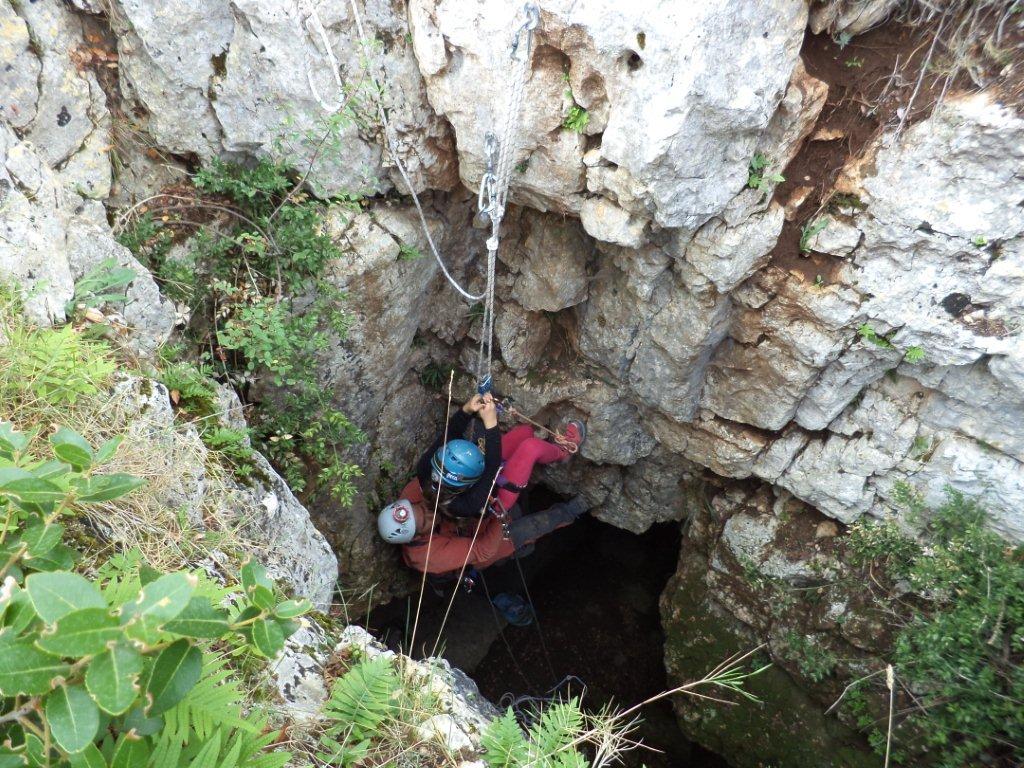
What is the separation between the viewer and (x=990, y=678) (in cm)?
408

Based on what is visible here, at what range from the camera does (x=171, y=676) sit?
1.19 meters

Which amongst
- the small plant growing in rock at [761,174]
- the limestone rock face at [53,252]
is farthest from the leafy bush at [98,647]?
the small plant growing in rock at [761,174]

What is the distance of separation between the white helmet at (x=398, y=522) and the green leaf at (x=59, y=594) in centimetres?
545

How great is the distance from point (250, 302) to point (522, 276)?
2.66 m

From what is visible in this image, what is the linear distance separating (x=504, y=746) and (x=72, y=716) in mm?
1840

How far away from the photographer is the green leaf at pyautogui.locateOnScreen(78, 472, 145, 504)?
149cm

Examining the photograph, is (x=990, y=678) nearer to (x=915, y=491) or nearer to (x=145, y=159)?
(x=915, y=491)

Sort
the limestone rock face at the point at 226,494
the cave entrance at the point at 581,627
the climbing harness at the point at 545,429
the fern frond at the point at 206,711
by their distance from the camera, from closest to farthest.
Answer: the fern frond at the point at 206,711 → the limestone rock face at the point at 226,494 → the climbing harness at the point at 545,429 → the cave entrance at the point at 581,627

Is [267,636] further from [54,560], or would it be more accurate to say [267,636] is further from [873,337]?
[873,337]

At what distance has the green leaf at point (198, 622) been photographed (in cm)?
112

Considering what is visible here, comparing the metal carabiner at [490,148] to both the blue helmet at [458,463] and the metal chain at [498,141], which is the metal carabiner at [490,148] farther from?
the blue helmet at [458,463]

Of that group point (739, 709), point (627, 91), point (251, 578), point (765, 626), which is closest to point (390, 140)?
point (627, 91)

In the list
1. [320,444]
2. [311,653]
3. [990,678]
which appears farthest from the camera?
[320,444]

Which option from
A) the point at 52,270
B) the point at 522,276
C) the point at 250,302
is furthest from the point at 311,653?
the point at 522,276
